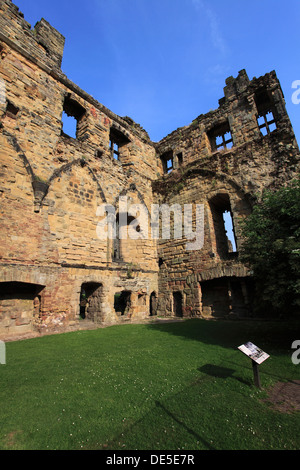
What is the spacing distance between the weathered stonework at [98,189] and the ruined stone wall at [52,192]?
0.15 feet

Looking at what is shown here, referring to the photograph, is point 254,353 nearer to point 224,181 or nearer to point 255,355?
point 255,355

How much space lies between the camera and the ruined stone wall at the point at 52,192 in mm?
8359

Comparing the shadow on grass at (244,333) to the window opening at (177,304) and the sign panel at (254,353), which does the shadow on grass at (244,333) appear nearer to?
the sign panel at (254,353)

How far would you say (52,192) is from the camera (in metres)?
9.78

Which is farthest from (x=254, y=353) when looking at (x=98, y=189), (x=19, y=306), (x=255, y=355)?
(x=98, y=189)

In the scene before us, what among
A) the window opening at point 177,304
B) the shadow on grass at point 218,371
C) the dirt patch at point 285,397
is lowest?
the dirt patch at point 285,397

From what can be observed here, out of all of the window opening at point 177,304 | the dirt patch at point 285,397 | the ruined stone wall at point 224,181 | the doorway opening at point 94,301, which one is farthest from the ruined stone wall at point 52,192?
the dirt patch at point 285,397

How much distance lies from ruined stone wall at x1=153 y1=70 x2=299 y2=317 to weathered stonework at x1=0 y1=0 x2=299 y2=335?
57 millimetres

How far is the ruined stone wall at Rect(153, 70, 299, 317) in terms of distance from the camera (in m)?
10.7

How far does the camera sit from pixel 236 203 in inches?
451

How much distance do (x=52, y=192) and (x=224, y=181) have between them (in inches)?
337
